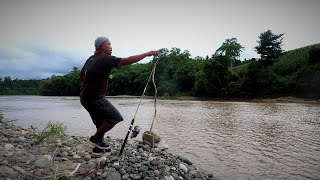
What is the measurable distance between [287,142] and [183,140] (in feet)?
15.9

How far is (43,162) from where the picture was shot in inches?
255

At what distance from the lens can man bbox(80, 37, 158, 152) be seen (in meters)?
6.00

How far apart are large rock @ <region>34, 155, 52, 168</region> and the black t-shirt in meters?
1.73

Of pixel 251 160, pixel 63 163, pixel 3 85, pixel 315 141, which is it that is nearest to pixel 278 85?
pixel 315 141

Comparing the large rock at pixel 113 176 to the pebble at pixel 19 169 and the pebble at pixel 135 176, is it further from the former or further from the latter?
the pebble at pixel 19 169

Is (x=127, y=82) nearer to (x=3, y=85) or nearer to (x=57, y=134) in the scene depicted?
(x=3, y=85)

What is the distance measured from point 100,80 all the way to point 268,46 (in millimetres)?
68319

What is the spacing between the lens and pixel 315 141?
13422 mm

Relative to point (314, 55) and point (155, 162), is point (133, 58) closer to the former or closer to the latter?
point (155, 162)

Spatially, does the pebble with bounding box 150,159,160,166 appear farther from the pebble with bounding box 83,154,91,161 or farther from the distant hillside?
the distant hillside

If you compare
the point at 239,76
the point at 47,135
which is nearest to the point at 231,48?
the point at 239,76

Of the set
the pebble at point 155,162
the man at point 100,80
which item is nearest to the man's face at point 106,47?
the man at point 100,80

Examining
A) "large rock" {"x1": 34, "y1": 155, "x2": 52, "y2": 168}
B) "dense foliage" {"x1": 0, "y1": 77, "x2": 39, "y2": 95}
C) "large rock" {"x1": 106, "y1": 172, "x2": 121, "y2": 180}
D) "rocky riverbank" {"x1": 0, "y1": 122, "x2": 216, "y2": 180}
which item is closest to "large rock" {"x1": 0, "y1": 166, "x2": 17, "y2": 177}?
"rocky riverbank" {"x1": 0, "y1": 122, "x2": 216, "y2": 180}

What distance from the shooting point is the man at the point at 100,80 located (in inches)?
236
